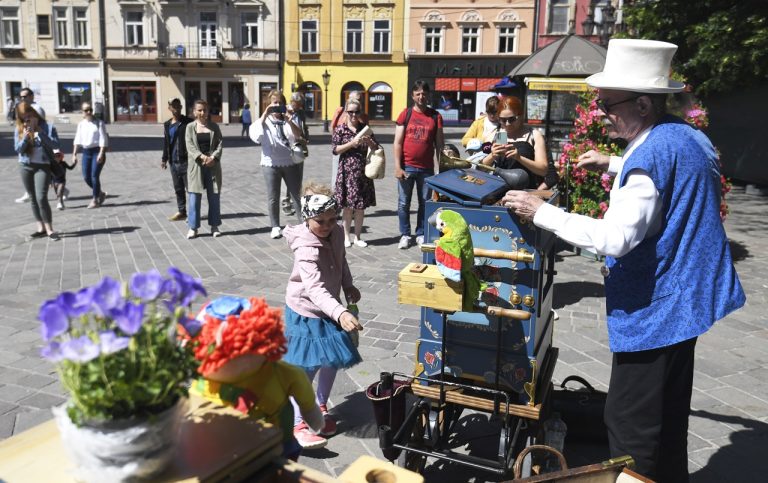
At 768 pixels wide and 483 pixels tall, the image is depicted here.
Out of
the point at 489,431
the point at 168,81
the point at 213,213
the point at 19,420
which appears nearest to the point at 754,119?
the point at 213,213

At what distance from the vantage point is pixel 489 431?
13.3 ft

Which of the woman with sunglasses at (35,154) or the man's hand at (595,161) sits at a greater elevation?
the man's hand at (595,161)

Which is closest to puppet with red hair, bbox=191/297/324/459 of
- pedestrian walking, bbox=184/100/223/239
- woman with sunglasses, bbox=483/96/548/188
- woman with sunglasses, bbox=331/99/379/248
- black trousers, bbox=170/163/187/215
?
woman with sunglasses, bbox=483/96/548/188

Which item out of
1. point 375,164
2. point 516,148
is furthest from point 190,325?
point 375,164

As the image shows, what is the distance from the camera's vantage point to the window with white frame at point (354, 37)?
138 feet

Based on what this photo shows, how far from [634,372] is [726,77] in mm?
14385

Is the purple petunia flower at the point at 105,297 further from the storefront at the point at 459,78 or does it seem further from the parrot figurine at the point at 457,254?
the storefront at the point at 459,78

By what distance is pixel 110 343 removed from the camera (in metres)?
1.41

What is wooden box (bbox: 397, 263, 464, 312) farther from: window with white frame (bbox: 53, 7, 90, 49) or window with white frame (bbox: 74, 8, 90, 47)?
window with white frame (bbox: 74, 8, 90, 47)

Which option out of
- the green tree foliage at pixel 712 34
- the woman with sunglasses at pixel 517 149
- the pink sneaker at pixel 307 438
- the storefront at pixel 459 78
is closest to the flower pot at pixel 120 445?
the pink sneaker at pixel 307 438

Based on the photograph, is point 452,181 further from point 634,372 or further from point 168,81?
point 168,81

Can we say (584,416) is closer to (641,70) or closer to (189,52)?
(641,70)

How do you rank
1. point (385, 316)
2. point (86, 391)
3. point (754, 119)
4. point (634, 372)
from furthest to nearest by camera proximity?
point (754, 119) < point (385, 316) < point (634, 372) < point (86, 391)

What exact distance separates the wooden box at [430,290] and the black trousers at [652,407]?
74 centimetres
